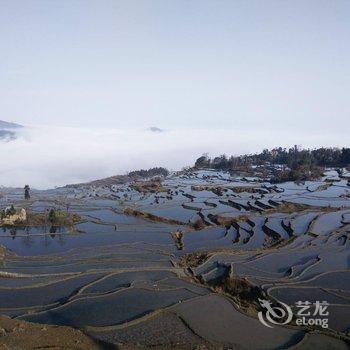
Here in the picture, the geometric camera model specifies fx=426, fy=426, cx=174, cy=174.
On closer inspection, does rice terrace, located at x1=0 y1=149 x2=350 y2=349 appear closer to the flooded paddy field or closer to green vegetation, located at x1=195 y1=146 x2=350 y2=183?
the flooded paddy field

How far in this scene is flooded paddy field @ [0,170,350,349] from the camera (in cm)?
1134

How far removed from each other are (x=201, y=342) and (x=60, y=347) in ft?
11.2

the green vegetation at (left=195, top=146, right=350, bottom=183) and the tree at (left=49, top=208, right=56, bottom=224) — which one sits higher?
the green vegetation at (left=195, top=146, right=350, bottom=183)

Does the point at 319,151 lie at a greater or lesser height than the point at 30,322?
greater

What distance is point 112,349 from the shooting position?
10242 mm

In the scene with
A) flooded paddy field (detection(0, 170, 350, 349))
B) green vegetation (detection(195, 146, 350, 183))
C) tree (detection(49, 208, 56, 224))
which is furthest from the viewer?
green vegetation (detection(195, 146, 350, 183))

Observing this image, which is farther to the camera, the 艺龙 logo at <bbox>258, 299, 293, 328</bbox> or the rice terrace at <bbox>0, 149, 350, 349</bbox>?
the 艺龙 logo at <bbox>258, 299, 293, 328</bbox>

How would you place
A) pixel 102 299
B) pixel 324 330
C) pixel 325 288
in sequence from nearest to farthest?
1. pixel 324 330
2. pixel 102 299
3. pixel 325 288

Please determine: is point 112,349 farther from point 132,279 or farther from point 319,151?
point 319,151

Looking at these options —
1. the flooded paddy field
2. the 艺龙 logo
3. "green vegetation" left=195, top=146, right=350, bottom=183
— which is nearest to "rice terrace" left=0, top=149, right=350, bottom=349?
the flooded paddy field

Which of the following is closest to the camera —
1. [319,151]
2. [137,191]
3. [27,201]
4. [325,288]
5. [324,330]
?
[324,330]

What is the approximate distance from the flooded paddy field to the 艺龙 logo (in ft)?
0.70

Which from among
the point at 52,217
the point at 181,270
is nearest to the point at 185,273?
the point at 181,270

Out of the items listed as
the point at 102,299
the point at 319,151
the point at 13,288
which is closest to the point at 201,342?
the point at 102,299
